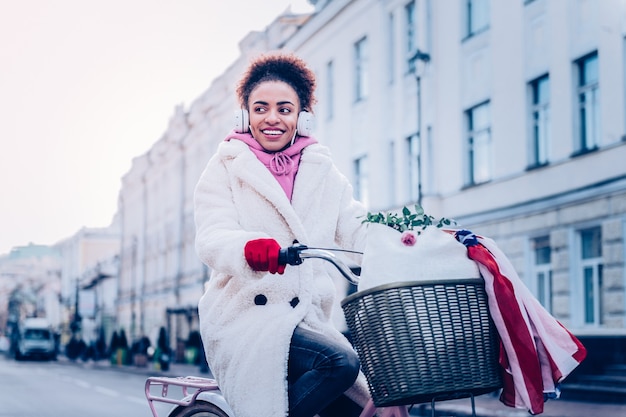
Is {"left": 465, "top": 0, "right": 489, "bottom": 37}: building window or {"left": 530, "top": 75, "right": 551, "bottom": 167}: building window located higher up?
{"left": 465, "top": 0, "right": 489, "bottom": 37}: building window

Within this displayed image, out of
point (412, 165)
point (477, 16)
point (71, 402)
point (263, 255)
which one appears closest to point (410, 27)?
point (412, 165)

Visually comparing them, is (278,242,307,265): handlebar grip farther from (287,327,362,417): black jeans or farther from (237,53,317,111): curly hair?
(237,53,317,111): curly hair

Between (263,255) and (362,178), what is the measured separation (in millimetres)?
26643

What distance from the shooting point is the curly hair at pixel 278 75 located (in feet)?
13.8

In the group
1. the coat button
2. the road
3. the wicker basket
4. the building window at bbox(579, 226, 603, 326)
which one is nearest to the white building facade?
the building window at bbox(579, 226, 603, 326)

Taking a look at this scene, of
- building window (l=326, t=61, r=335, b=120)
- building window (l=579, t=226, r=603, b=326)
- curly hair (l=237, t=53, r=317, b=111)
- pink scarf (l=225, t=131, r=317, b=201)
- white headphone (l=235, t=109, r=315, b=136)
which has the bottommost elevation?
building window (l=579, t=226, r=603, b=326)

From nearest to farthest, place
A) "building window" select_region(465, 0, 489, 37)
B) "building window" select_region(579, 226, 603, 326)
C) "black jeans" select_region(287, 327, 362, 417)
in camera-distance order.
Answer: "black jeans" select_region(287, 327, 362, 417) < "building window" select_region(579, 226, 603, 326) < "building window" select_region(465, 0, 489, 37)

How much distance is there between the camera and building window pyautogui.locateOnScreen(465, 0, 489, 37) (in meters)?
23.0

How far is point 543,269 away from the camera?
20.3 meters

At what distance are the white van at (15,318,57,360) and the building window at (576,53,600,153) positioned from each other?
5135cm

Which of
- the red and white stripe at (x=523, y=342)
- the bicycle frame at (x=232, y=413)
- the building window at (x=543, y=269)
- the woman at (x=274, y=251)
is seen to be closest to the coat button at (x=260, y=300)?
the woman at (x=274, y=251)

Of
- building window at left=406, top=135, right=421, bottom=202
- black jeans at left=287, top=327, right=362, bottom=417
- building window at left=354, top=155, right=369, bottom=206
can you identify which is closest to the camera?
black jeans at left=287, top=327, right=362, bottom=417

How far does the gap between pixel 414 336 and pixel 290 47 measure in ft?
110

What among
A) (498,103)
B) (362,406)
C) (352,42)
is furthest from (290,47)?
(362,406)
